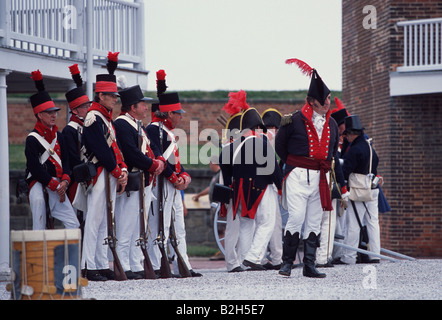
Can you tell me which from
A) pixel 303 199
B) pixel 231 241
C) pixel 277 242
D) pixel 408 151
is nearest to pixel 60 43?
pixel 231 241

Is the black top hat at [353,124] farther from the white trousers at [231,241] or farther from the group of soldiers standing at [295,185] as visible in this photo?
the white trousers at [231,241]

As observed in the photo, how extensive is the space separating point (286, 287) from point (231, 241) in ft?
9.74

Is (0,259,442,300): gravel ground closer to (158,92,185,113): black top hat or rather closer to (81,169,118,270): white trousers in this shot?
(81,169,118,270): white trousers

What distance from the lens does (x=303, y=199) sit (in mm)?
9133

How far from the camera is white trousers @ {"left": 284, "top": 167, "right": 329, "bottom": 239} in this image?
9.12 meters

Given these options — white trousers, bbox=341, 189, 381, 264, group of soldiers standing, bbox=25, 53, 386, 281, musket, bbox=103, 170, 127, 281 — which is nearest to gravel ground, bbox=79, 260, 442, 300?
musket, bbox=103, 170, 127, 281

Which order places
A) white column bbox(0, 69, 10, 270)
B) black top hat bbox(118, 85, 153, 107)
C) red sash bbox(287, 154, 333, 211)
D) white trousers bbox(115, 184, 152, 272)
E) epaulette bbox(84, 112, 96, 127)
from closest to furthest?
epaulette bbox(84, 112, 96, 127) → red sash bbox(287, 154, 333, 211) → white trousers bbox(115, 184, 152, 272) → black top hat bbox(118, 85, 153, 107) → white column bbox(0, 69, 10, 270)

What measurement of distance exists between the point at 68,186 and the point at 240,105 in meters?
2.76

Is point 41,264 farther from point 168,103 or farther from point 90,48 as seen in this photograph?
point 90,48

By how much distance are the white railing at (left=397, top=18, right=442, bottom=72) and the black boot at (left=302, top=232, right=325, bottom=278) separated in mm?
8229

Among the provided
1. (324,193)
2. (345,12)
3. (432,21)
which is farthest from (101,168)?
(345,12)

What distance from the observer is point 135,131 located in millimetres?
9625

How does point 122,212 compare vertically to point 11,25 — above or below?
below

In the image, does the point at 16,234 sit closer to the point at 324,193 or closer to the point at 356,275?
the point at 324,193
